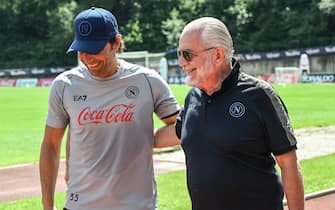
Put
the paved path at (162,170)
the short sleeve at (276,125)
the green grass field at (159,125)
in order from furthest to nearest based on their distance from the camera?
the paved path at (162,170) → the green grass field at (159,125) → the short sleeve at (276,125)

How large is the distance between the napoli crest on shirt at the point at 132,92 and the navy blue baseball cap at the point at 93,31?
30 cm

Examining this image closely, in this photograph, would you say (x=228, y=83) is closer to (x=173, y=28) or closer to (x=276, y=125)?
(x=276, y=125)

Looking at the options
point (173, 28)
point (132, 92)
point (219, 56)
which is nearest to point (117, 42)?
point (132, 92)

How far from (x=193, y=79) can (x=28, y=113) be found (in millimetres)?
24333

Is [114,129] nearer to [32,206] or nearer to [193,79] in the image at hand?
[193,79]

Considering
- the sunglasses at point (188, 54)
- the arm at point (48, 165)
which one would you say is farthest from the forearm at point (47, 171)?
the sunglasses at point (188, 54)

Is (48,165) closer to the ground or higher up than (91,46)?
closer to the ground

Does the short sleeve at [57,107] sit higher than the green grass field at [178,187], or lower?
higher

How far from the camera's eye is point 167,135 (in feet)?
12.7

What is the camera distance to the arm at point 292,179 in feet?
10.8

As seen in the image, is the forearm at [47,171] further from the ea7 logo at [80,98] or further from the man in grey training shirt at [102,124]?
the ea7 logo at [80,98]

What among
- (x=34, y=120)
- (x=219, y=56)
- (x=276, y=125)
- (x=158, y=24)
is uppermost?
(x=158, y=24)

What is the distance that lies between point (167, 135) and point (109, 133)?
0.45 meters

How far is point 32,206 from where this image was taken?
29.2 feet
